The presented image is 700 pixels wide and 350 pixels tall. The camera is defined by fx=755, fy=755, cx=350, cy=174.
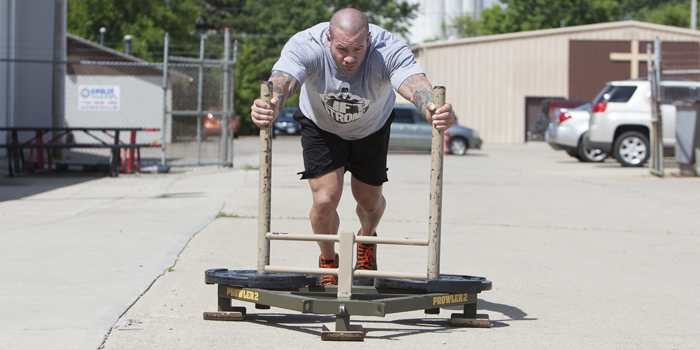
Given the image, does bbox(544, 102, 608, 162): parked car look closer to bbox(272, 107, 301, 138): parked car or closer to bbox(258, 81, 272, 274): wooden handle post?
bbox(258, 81, 272, 274): wooden handle post

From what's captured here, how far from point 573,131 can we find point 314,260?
47.9ft

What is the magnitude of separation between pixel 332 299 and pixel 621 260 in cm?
358

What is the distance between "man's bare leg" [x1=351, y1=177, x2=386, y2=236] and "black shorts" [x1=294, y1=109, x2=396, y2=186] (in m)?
0.05

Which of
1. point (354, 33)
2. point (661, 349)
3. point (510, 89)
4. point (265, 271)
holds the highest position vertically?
point (510, 89)

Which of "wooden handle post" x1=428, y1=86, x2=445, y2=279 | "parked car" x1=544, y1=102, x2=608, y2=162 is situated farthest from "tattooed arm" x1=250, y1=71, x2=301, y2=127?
"parked car" x1=544, y1=102, x2=608, y2=162

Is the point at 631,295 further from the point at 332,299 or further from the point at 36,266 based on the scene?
the point at 36,266

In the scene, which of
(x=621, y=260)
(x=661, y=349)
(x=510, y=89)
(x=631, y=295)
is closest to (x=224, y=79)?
(x=621, y=260)

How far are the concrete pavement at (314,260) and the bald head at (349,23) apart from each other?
1558 mm

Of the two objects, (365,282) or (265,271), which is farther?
(365,282)

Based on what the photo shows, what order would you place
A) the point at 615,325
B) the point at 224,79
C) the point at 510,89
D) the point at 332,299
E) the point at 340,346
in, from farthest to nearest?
the point at 510,89 < the point at 224,79 < the point at 615,325 < the point at 332,299 < the point at 340,346

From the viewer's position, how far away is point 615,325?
13.9 ft

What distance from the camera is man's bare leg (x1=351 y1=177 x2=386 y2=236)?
15.2 feet

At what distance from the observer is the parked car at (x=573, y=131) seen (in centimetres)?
1917

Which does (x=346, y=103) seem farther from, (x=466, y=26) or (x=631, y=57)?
(x=466, y=26)
